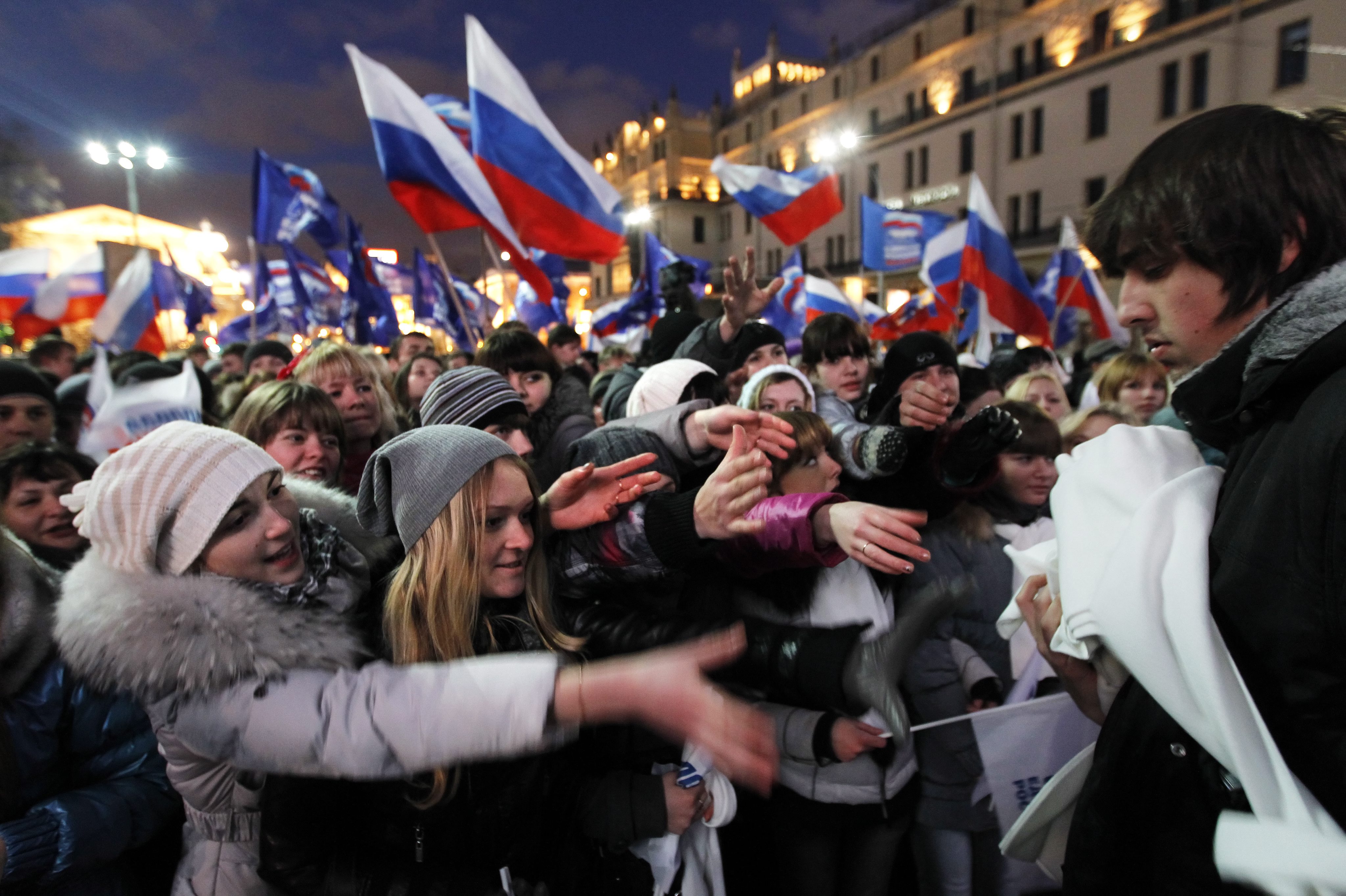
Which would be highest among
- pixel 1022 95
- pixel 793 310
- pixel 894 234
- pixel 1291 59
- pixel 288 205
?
pixel 1022 95

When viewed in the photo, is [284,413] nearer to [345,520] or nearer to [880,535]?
[345,520]

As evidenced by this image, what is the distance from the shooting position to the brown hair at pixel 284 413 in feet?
9.57

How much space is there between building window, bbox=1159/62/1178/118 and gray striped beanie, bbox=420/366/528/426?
30.1m

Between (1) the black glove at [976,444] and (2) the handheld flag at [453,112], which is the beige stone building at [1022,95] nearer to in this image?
(2) the handheld flag at [453,112]

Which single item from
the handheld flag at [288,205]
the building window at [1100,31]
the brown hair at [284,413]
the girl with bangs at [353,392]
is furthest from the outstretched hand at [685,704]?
the building window at [1100,31]

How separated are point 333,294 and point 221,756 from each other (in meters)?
12.4

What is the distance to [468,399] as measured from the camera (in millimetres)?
2840

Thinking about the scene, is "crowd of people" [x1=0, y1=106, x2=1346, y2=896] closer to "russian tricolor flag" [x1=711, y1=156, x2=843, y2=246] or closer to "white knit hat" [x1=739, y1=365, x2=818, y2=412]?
"white knit hat" [x1=739, y1=365, x2=818, y2=412]

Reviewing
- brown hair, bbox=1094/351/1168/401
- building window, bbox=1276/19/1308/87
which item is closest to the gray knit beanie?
brown hair, bbox=1094/351/1168/401

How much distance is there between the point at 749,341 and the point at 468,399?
6.26 feet

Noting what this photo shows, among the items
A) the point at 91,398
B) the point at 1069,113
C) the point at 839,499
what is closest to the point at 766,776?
the point at 839,499

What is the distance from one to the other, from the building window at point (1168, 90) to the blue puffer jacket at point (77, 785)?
3168cm

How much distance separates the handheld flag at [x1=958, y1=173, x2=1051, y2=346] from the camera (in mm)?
7863

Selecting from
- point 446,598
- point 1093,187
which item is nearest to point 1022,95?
point 1093,187
